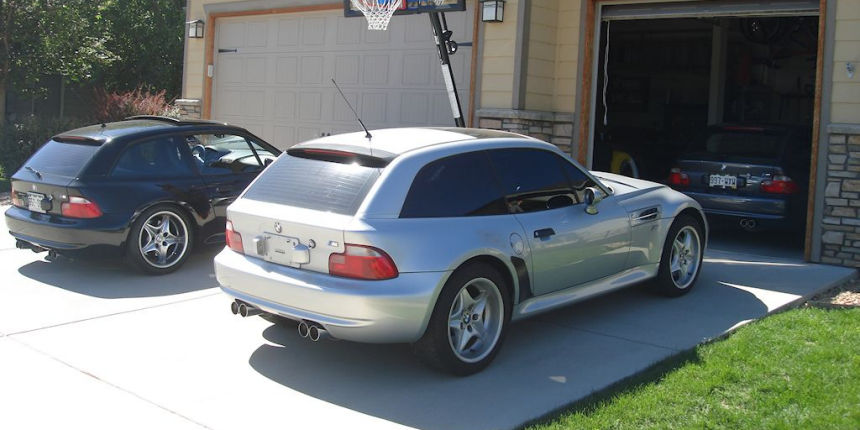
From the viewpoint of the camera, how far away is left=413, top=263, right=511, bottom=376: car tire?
5.32 m

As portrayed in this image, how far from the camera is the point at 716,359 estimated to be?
568cm

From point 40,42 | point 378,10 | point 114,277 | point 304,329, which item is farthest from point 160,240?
point 40,42

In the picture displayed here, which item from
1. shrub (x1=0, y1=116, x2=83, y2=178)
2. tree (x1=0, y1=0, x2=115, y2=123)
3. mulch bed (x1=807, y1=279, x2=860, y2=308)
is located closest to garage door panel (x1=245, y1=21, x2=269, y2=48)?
shrub (x1=0, y1=116, x2=83, y2=178)

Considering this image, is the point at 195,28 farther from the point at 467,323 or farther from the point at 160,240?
the point at 467,323

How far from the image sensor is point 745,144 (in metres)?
10.8

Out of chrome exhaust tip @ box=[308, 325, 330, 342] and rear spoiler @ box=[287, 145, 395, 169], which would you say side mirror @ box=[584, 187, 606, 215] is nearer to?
rear spoiler @ box=[287, 145, 395, 169]

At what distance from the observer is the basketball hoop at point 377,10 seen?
430 inches

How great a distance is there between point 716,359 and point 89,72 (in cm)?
1707

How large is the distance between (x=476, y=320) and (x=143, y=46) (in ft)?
58.6

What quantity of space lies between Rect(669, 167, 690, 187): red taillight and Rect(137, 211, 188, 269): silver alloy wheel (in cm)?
589

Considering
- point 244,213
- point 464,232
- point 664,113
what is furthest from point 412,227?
point 664,113

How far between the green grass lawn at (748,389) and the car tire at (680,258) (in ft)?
3.56

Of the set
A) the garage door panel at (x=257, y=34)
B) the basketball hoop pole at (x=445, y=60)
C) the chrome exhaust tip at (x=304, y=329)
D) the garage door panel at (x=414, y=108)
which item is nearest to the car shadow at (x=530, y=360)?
the chrome exhaust tip at (x=304, y=329)

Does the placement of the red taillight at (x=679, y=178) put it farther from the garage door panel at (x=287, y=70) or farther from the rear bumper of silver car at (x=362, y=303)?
the garage door panel at (x=287, y=70)
